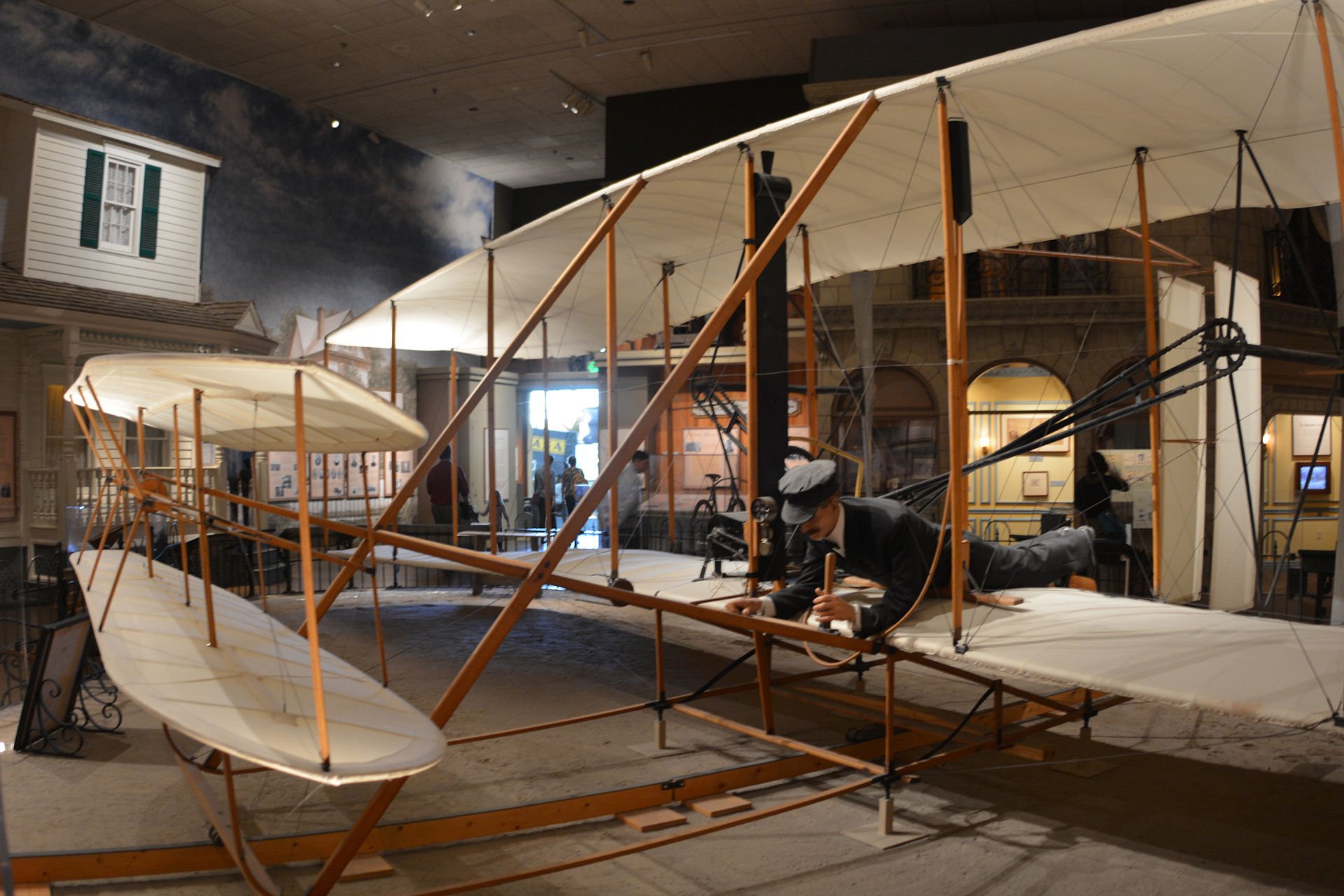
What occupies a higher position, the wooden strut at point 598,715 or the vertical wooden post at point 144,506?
the vertical wooden post at point 144,506

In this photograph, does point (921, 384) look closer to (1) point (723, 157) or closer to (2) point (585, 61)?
(2) point (585, 61)

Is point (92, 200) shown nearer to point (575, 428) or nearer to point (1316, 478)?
point (575, 428)

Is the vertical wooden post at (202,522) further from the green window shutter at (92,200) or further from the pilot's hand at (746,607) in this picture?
the green window shutter at (92,200)

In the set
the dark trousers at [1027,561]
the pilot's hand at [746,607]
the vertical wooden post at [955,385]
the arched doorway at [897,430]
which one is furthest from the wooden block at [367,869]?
the arched doorway at [897,430]

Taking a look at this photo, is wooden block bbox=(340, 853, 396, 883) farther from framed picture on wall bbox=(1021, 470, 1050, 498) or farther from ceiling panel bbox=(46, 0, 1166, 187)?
ceiling panel bbox=(46, 0, 1166, 187)

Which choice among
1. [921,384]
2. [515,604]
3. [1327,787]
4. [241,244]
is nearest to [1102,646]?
[515,604]

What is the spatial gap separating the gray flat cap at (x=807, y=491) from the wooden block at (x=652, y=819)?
54.4 inches

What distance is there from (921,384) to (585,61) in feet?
20.7

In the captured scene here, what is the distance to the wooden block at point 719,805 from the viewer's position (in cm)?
393

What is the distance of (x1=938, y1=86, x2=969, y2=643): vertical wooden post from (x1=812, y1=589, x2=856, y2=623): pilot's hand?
402mm

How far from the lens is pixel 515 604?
3203mm

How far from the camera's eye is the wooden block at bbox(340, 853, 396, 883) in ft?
10.8

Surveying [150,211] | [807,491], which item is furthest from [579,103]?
[807,491]

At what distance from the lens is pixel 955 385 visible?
3.21 meters
